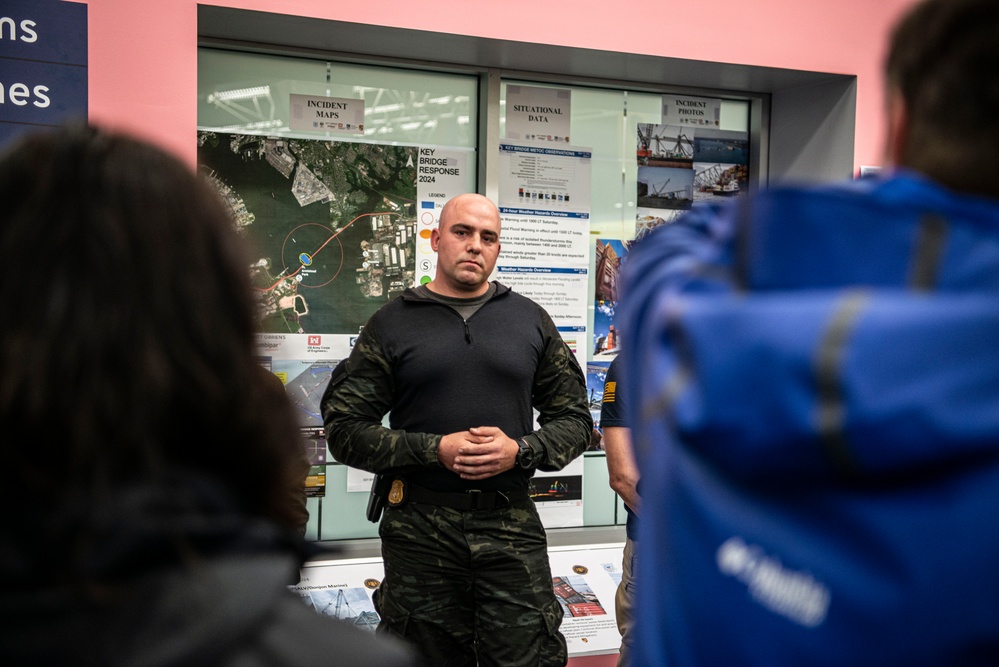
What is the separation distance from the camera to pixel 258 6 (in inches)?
122

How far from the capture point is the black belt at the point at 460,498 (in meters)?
2.73

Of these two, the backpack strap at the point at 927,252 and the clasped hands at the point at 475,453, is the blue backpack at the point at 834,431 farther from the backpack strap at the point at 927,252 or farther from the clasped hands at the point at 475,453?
the clasped hands at the point at 475,453

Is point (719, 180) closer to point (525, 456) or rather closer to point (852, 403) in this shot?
point (525, 456)

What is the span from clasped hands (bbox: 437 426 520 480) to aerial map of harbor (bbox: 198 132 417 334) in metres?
1.19

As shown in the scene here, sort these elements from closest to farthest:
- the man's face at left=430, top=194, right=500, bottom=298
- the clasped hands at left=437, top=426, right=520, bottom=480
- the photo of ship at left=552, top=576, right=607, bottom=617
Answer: the clasped hands at left=437, top=426, right=520, bottom=480 → the man's face at left=430, top=194, right=500, bottom=298 → the photo of ship at left=552, top=576, right=607, bottom=617

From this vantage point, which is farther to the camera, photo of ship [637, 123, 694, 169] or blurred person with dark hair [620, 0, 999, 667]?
photo of ship [637, 123, 694, 169]

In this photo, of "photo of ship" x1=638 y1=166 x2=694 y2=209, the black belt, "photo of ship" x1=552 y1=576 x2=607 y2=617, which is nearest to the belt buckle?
the black belt

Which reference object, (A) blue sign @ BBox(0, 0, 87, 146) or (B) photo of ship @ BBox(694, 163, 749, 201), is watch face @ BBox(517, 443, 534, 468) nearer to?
(A) blue sign @ BBox(0, 0, 87, 146)

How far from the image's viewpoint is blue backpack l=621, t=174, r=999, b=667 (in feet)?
2.00

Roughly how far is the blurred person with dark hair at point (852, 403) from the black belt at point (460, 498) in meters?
1.97

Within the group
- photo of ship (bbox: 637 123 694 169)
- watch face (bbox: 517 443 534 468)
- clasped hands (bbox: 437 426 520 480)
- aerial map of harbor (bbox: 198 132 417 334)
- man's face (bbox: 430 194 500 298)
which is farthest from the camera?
photo of ship (bbox: 637 123 694 169)

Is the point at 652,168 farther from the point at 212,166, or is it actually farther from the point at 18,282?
the point at 18,282

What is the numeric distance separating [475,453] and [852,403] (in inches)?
83.1

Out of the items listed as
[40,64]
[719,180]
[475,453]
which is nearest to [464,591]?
[475,453]
